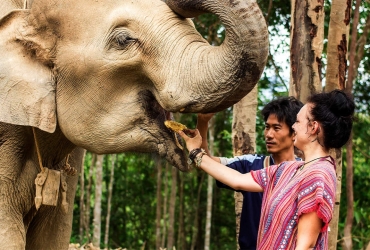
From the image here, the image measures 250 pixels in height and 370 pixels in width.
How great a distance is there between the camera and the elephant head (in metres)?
3.29

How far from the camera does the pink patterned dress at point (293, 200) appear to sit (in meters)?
3.27

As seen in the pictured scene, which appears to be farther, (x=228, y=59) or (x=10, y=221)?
(x=10, y=221)

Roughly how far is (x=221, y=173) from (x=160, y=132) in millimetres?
378

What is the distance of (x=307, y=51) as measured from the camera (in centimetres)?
A: 529

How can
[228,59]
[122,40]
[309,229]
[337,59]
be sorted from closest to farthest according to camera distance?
1. [228,59]
2. [309,229]
3. [122,40]
4. [337,59]

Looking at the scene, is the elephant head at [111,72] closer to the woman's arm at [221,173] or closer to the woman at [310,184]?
the woman's arm at [221,173]

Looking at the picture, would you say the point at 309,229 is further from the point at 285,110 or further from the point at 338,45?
the point at 338,45

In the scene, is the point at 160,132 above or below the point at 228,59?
below

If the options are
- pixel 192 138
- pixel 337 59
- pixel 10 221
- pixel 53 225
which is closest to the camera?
pixel 192 138

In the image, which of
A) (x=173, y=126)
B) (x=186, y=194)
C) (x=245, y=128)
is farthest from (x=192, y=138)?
(x=186, y=194)

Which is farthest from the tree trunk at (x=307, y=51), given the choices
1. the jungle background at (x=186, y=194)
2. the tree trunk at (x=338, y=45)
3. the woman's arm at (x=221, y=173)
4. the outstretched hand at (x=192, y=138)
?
the jungle background at (x=186, y=194)

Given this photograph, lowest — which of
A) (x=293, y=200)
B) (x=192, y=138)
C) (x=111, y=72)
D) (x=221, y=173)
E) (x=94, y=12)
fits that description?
(x=293, y=200)

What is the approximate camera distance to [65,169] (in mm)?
4176

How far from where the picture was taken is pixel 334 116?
3381 mm
